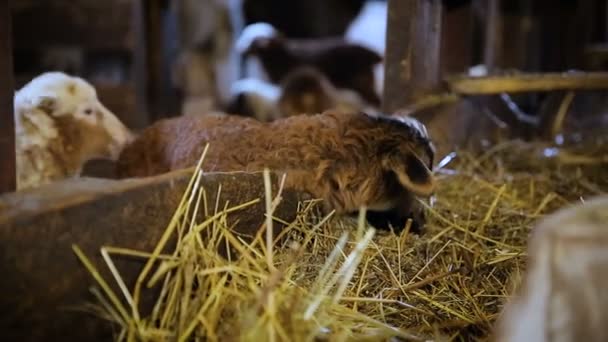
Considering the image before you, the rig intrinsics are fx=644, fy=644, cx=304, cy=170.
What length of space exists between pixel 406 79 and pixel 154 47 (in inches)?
134

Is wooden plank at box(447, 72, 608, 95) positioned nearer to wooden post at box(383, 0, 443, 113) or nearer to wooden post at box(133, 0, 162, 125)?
wooden post at box(383, 0, 443, 113)

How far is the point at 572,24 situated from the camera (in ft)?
31.1

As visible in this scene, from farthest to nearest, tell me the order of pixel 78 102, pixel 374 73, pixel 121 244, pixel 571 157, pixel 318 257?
pixel 374 73 → pixel 571 157 → pixel 78 102 → pixel 318 257 → pixel 121 244

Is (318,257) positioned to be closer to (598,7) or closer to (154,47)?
(154,47)

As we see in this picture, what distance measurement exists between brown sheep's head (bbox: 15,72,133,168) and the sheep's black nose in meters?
1.60

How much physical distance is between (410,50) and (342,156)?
151 centimetres

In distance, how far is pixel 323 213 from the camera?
2.63 m

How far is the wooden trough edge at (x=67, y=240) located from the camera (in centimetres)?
159

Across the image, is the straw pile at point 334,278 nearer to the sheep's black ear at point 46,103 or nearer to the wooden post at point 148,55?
the sheep's black ear at point 46,103

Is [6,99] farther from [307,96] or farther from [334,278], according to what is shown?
[307,96]

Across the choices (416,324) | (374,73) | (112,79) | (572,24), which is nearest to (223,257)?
(416,324)

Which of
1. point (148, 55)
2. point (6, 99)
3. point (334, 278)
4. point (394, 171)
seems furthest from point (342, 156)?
point (148, 55)

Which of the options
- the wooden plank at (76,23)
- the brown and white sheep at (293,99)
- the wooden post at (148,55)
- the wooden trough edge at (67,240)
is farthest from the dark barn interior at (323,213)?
the brown and white sheep at (293,99)

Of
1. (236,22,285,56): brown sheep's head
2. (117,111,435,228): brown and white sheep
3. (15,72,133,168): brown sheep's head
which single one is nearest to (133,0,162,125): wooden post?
(236,22,285,56): brown sheep's head
